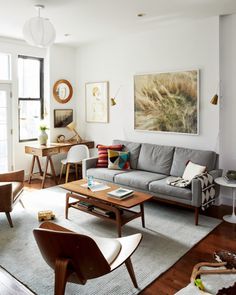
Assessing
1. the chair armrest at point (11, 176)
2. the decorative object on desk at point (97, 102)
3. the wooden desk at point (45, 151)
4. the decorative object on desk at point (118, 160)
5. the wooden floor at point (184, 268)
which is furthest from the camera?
the decorative object on desk at point (97, 102)

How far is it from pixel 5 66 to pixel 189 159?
12.1 ft

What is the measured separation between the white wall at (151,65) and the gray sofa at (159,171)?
27 centimetres

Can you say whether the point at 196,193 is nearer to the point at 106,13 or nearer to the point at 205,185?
the point at 205,185

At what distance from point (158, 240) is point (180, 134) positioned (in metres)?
2.05

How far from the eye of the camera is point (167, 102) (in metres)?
4.97

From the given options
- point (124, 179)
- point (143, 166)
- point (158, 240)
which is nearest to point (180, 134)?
point (143, 166)

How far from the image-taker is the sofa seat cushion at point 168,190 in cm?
385

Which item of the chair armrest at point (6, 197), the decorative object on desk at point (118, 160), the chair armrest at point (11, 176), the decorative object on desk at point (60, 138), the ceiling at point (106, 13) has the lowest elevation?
the chair armrest at point (6, 197)

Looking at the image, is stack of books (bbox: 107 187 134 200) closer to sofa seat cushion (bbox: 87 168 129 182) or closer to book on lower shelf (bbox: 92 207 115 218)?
book on lower shelf (bbox: 92 207 115 218)

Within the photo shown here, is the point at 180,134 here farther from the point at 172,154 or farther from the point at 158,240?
the point at 158,240

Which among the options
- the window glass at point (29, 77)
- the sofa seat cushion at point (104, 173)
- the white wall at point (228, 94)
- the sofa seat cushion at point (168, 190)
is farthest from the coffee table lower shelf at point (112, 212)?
the window glass at point (29, 77)

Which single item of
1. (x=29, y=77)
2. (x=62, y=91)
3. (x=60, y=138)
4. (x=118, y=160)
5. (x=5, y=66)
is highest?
(x=5, y=66)

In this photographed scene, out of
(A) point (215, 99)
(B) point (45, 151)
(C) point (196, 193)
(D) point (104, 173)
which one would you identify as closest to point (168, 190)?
(C) point (196, 193)

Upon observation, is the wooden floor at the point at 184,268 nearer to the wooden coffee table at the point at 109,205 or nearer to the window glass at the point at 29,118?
the wooden coffee table at the point at 109,205
